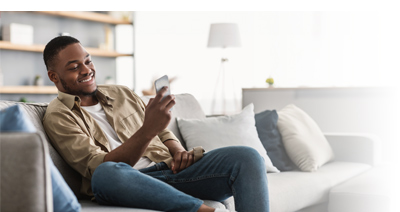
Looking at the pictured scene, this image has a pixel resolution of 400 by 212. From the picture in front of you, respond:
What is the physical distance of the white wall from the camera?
610 centimetres

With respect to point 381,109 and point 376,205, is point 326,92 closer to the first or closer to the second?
point 381,109

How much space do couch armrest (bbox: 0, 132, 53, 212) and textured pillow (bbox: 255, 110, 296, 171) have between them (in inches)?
73.5

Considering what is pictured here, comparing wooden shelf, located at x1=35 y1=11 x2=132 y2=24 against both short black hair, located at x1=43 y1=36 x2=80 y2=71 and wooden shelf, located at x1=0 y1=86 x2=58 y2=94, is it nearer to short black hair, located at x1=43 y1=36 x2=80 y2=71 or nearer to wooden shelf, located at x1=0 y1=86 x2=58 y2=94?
wooden shelf, located at x1=0 y1=86 x2=58 y2=94

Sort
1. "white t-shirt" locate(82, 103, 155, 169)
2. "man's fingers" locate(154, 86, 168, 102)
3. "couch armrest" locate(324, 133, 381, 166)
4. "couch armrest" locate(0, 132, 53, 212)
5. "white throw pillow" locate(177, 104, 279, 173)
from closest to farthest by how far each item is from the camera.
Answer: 1. "couch armrest" locate(0, 132, 53, 212)
2. "man's fingers" locate(154, 86, 168, 102)
3. "white t-shirt" locate(82, 103, 155, 169)
4. "white throw pillow" locate(177, 104, 279, 173)
5. "couch armrest" locate(324, 133, 381, 166)

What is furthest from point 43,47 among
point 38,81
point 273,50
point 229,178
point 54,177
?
point 54,177

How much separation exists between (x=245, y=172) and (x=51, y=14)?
4.62 metres

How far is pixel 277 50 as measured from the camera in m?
6.72

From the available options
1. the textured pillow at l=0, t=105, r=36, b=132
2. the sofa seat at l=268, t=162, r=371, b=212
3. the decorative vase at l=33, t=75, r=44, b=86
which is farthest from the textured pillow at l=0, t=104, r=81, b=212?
the decorative vase at l=33, t=75, r=44, b=86

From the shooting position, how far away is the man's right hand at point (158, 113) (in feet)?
5.82

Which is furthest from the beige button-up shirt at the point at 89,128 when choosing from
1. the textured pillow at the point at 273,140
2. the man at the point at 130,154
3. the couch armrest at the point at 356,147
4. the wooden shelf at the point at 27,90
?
the wooden shelf at the point at 27,90

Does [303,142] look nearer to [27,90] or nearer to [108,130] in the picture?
[108,130]

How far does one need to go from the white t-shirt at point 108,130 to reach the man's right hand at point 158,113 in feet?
0.99

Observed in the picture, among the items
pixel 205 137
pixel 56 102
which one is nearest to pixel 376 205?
pixel 205 137

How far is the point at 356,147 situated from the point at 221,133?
104 centimetres
